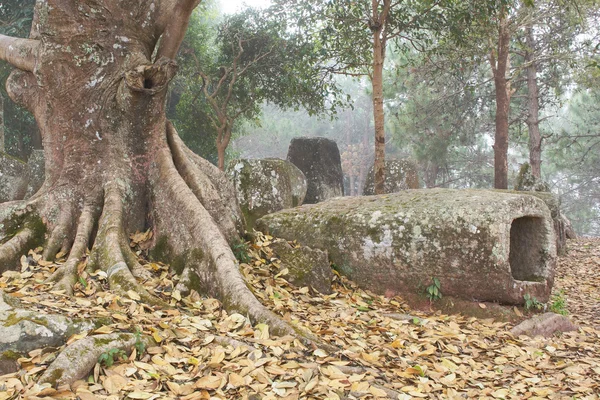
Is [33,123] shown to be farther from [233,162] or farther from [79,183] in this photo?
[79,183]

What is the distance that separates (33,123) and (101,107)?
602 inches

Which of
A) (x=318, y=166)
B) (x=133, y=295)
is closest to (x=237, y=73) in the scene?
(x=318, y=166)

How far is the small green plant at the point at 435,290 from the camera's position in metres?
6.00

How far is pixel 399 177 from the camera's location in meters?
14.9

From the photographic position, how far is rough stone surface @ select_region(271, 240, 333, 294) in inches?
232

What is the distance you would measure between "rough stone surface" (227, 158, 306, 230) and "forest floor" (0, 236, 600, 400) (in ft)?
13.5

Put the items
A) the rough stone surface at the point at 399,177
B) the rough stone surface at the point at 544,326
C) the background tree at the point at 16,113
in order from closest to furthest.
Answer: the rough stone surface at the point at 544,326 → the rough stone surface at the point at 399,177 → the background tree at the point at 16,113

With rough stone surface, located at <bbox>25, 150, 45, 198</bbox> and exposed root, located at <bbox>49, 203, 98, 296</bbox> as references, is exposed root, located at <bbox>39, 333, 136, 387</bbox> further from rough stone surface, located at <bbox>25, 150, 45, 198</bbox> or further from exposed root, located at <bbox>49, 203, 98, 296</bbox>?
rough stone surface, located at <bbox>25, 150, 45, 198</bbox>

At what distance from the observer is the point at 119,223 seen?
17.3ft

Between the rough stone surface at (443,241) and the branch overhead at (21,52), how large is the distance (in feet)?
12.3

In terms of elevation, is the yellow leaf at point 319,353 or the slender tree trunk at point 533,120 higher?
the slender tree trunk at point 533,120

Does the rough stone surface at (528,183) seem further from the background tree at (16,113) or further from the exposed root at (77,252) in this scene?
the background tree at (16,113)

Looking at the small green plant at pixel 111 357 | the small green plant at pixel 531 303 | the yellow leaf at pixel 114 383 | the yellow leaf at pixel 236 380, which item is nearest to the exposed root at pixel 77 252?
the small green plant at pixel 111 357

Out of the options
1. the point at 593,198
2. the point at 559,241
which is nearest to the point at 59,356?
the point at 559,241
